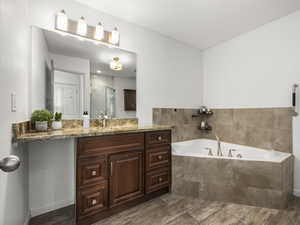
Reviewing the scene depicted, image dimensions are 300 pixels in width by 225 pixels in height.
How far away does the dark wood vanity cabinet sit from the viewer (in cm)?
159

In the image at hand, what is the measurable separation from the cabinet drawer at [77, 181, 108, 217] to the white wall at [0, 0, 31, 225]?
476mm

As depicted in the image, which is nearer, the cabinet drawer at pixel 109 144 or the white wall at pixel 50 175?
the cabinet drawer at pixel 109 144

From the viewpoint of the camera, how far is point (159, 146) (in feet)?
7.11

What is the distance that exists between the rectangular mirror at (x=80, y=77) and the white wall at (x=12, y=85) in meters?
0.19

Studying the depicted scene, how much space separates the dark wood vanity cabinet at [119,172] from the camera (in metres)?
1.59

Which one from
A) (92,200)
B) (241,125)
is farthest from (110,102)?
(241,125)

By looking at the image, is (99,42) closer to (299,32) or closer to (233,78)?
(233,78)

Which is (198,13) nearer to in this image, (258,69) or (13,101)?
(258,69)

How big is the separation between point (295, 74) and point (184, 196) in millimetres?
2278

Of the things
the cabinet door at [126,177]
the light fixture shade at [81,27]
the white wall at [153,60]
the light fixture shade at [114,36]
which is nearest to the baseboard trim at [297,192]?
the white wall at [153,60]

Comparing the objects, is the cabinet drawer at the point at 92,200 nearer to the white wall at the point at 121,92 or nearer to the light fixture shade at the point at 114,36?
the white wall at the point at 121,92

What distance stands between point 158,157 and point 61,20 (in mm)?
2006

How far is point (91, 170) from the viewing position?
5.31 ft

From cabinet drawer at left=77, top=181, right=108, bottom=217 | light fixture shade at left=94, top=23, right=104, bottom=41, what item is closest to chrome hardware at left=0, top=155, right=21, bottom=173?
cabinet drawer at left=77, top=181, right=108, bottom=217
